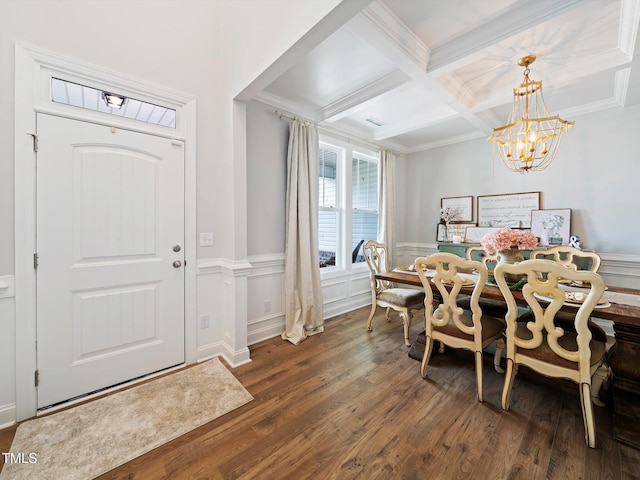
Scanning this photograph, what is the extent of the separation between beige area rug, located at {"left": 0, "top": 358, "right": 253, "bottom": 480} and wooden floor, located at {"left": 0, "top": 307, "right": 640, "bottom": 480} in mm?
84

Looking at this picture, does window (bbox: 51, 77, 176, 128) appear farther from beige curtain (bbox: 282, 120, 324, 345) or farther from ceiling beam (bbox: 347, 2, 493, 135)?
ceiling beam (bbox: 347, 2, 493, 135)

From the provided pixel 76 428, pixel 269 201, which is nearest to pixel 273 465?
pixel 76 428

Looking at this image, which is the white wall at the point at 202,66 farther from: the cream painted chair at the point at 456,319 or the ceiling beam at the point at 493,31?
the cream painted chair at the point at 456,319

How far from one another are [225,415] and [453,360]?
2.06 m

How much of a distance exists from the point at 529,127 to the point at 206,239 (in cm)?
323

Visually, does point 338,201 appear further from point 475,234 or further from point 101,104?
point 101,104

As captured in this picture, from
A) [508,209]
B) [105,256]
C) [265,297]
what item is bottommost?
[265,297]

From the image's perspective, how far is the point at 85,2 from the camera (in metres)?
1.86

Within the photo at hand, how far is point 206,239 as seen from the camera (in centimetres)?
248

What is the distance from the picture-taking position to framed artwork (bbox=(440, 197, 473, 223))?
13.7ft

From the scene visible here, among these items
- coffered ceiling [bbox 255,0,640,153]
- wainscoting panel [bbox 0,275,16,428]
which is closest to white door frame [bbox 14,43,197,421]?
wainscoting panel [bbox 0,275,16,428]

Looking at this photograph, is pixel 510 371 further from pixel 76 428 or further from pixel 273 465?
pixel 76 428

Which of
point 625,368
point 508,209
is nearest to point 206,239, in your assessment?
point 625,368

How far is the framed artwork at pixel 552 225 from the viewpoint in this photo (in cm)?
333
